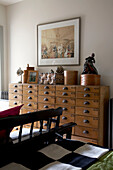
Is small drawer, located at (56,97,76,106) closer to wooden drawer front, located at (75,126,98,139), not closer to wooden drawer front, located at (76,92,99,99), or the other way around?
wooden drawer front, located at (76,92,99,99)

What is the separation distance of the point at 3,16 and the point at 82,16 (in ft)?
6.72

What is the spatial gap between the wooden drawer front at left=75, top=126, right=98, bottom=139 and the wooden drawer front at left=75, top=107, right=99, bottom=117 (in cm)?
22

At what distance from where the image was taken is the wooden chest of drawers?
2934 millimetres

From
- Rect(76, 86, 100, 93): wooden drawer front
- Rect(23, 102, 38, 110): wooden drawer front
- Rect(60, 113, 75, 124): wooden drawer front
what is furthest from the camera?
Rect(23, 102, 38, 110): wooden drawer front

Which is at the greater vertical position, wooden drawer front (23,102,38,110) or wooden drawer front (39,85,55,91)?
wooden drawer front (39,85,55,91)

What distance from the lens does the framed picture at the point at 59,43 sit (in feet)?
11.8

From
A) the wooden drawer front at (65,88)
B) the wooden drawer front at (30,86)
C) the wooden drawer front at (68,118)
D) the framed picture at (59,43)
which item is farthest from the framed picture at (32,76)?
the wooden drawer front at (68,118)

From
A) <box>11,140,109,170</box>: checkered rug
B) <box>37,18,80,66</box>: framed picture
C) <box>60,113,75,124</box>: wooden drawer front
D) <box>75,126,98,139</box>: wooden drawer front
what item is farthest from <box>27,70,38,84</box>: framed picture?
<box>11,140,109,170</box>: checkered rug

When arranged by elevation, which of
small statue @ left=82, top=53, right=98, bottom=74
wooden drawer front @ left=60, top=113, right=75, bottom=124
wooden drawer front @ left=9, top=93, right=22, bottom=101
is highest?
small statue @ left=82, top=53, right=98, bottom=74

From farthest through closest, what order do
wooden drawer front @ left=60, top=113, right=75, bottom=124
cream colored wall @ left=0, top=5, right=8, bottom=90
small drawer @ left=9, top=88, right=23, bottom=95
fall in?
cream colored wall @ left=0, top=5, right=8, bottom=90 < small drawer @ left=9, top=88, right=23, bottom=95 < wooden drawer front @ left=60, top=113, right=75, bottom=124

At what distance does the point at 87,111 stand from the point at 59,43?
1.50 meters

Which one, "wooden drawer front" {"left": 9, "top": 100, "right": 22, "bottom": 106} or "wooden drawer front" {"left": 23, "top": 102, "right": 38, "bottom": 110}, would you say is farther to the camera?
"wooden drawer front" {"left": 9, "top": 100, "right": 22, "bottom": 106}

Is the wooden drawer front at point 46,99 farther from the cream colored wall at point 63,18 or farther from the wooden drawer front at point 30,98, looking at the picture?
the cream colored wall at point 63,18

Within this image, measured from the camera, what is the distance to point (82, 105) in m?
3.07
